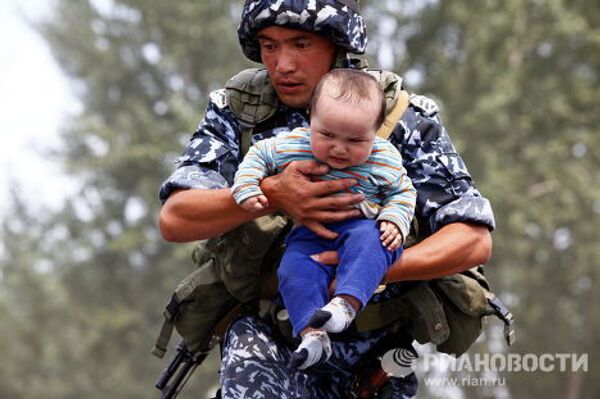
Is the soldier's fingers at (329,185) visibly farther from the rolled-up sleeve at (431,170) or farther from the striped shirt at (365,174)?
the rolled-up sleeve at (431,170)

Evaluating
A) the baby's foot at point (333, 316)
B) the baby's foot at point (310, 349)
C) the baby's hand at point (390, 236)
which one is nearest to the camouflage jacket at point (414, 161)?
the baby's hand at point (390, 236)

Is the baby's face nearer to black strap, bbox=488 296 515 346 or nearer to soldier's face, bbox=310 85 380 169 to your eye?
soldier's face, bbox=310 85 380 169

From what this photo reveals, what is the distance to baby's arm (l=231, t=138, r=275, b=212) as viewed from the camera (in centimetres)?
413

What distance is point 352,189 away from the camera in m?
4.20

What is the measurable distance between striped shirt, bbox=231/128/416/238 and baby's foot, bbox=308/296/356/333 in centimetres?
34

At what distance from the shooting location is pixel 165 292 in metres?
32.7

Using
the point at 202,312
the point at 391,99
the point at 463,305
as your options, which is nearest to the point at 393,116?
the point at 391,99

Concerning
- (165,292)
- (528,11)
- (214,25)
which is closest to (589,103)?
(528,11)

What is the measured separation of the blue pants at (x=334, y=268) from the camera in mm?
4055

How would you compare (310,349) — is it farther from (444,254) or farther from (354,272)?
(444,254)

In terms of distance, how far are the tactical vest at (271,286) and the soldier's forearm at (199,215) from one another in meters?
0.23

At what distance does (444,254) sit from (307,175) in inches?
21.8

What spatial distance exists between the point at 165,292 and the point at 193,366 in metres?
27.6

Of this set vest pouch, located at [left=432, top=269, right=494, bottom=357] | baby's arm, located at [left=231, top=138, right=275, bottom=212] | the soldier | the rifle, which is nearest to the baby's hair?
baby's arm, located at [left=231, top=138, right=275, bottom=212]
